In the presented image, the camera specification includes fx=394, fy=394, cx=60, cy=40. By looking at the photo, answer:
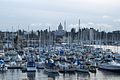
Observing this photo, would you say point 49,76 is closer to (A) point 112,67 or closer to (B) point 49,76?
(B) point 49,76

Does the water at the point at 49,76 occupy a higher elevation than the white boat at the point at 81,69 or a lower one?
lower

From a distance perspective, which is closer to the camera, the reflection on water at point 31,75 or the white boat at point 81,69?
the reflection on water at point 31,75

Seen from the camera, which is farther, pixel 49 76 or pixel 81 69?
pixel 81 69

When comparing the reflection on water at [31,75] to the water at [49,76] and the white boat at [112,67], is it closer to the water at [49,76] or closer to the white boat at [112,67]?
the water at [49,76]

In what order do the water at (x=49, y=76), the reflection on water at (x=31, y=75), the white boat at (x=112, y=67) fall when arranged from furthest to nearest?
the white boat at (x=112, y=67) → the water at (x=49, y=76) → the reflection on water at (x=31, y=75)

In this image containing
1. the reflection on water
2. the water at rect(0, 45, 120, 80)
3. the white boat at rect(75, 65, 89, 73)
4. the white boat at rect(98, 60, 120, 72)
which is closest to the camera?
the reflection on water

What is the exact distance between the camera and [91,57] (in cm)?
8144

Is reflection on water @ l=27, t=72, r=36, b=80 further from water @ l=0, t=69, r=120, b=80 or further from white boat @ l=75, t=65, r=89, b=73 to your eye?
white boat @ l=75, t=65, r=89, b=73

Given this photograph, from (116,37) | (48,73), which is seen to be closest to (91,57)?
(48,73)

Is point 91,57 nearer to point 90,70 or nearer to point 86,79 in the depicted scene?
point 90,70

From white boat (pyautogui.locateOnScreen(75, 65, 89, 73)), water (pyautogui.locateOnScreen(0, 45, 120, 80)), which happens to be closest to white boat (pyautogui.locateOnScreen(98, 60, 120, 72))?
water (pyautogui.locateOnScreen(0, 45, 120, 80))

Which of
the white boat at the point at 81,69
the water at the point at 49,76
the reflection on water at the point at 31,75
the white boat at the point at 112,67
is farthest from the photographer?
the white boat at the point at 112,67

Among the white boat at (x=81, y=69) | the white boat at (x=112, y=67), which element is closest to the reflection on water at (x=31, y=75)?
the white boat at (x=81, y=69)

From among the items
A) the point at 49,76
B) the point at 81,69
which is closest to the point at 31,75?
the point at 49,76
